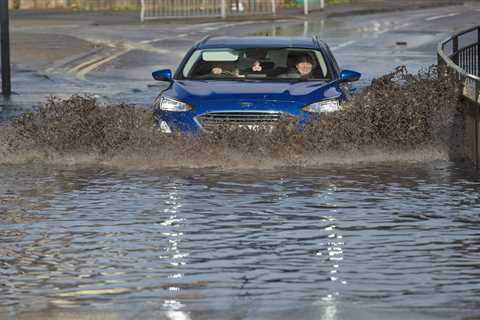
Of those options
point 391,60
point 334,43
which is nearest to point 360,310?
point 391,60

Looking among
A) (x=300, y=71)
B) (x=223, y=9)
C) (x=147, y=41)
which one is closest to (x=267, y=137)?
(x=300, y=71)

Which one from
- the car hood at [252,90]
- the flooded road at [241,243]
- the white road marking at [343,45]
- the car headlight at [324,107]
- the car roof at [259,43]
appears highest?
the car roof at [259,43]

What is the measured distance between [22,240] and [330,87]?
6.74 m

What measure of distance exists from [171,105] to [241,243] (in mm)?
5841

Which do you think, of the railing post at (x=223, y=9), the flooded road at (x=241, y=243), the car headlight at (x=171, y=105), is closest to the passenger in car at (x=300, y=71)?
the car headlight at (x=171, y=105)

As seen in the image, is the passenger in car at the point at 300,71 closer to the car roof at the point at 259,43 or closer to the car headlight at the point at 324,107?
the car roof at the point at 259,43

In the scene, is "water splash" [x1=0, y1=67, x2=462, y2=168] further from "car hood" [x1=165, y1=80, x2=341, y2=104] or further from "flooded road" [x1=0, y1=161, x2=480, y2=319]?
"flooded road" [x1=0, y1=161, x2=480, y2=319]

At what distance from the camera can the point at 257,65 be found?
62.0 feet

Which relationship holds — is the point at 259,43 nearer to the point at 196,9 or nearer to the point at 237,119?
the point at 237,119

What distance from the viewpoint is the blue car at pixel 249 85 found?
17438mm

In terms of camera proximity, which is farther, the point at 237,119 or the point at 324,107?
the point at 324,107

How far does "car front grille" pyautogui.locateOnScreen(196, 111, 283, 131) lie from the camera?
57.0 feet

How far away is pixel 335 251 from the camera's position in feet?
38.1

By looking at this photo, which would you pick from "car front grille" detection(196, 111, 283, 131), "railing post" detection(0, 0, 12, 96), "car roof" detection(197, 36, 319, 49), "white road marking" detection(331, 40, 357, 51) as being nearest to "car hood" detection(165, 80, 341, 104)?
"car front grille" detection(196, 111, 283, 131)
